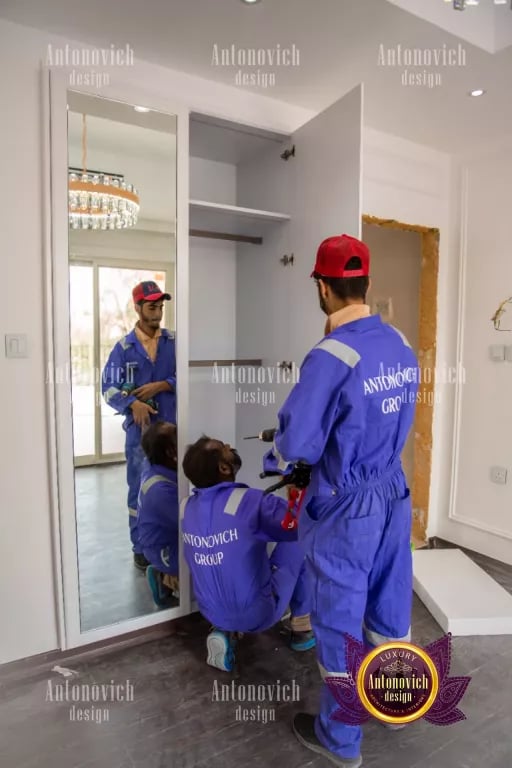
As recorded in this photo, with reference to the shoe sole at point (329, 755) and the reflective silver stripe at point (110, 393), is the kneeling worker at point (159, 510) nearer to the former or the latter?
the reflective silver stripe at point (110, 393)

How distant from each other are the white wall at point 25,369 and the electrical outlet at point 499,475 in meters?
2.52

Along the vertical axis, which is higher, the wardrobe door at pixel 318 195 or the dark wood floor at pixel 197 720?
the wardrobe door at pixel 318 195

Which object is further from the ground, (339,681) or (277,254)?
(277,254)

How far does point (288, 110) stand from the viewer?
258cm

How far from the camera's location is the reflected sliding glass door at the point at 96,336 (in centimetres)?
203

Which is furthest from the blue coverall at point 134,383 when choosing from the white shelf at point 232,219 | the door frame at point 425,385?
the door frame at point 425,385

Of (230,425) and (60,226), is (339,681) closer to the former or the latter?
(230,425)

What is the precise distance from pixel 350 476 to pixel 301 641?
106 centimetres

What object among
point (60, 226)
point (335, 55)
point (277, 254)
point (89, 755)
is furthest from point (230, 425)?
point (335, 55)

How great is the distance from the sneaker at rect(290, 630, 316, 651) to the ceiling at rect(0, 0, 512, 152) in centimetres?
244

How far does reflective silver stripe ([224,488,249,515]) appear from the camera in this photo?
1.95 m

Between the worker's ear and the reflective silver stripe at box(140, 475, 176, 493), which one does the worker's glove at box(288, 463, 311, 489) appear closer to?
the worker's ear

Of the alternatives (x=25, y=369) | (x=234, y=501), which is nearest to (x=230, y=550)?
(x=234, y=501)

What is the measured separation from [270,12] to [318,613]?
2067mm
